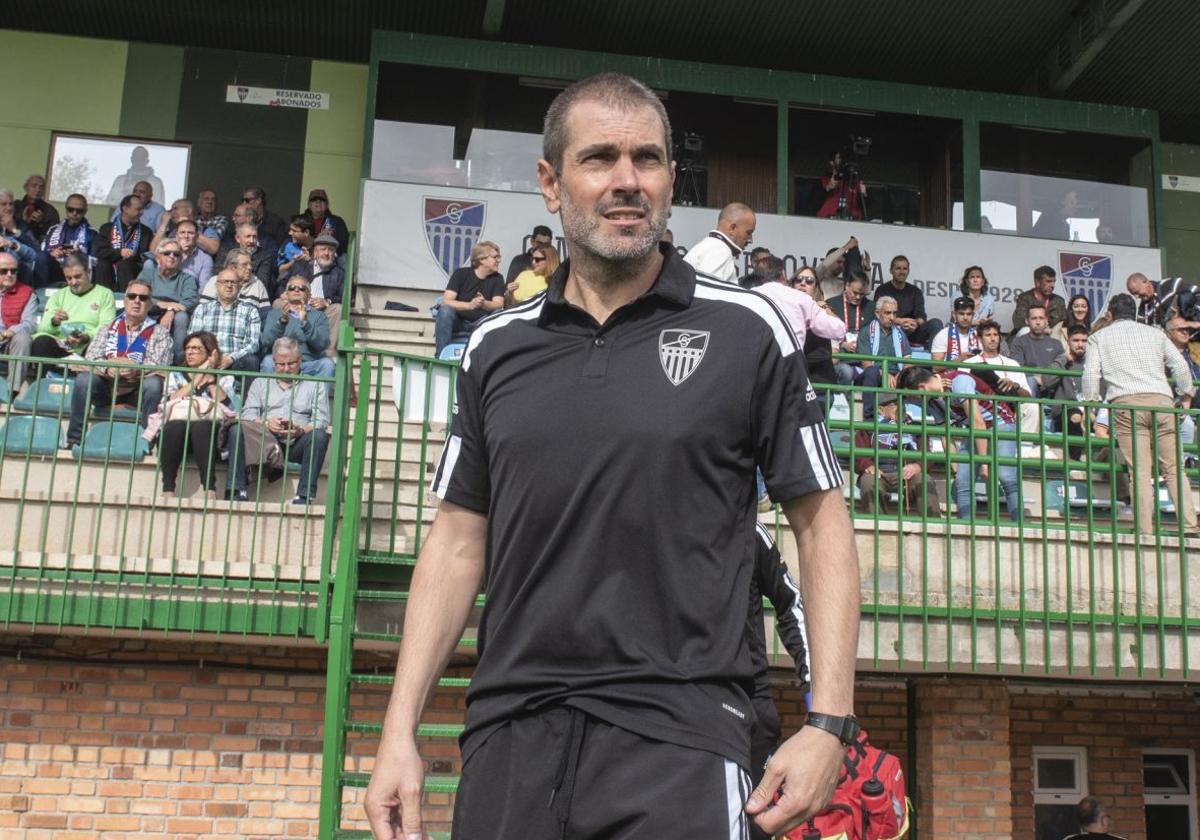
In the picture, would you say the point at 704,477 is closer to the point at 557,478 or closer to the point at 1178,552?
the point at 557,478

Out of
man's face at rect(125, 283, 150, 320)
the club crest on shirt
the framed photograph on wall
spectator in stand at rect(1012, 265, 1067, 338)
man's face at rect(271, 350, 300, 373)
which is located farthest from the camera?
the framed photograph on wall

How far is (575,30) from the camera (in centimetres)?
1647

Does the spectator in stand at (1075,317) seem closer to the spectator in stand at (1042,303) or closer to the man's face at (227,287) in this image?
the spectator in stand at (1042,303)

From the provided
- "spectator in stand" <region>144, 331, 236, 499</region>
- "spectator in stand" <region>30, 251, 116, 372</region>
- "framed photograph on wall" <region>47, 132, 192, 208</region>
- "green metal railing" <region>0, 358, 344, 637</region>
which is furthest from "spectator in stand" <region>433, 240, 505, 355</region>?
"framed photograph on wall" <region>47, 132, 192, 208</region>

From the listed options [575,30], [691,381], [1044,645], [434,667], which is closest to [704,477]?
[691,381]

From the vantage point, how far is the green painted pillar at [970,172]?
54.8 feet

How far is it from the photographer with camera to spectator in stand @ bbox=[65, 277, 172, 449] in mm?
8870

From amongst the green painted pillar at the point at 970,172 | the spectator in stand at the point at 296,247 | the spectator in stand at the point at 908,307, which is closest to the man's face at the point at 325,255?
the spectator in stand at the point at 296,247

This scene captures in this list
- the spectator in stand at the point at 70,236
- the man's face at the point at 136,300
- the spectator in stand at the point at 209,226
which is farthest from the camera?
the spectator in stand at the point at 70,236

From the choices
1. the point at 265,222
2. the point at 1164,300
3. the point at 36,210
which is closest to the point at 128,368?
the point at 265,222

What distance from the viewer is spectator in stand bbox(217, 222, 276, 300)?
1266 centimetres

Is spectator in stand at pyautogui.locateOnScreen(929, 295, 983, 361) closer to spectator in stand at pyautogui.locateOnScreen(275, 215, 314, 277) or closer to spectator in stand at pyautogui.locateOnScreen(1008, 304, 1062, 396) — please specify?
spectator in stand at pyautogui.locateOnScreen(1008, 304, 1062, 396)

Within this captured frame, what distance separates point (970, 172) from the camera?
1691 cm

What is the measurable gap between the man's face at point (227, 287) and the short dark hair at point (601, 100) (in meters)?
8.57
